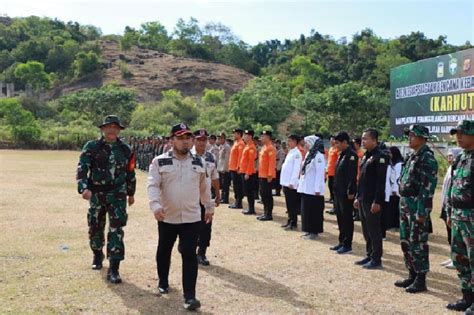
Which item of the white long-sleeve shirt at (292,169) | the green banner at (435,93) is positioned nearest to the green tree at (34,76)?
the green banner at (435,93)

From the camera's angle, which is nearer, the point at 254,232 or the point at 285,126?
the point at 254,232

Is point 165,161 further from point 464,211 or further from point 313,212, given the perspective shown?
point 313,212

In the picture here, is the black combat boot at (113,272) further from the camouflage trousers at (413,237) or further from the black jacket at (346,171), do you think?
the black jacket at (346,171)

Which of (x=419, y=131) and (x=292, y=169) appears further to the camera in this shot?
(x=292, y=169)

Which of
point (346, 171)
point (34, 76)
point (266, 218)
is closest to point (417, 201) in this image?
point (346, 171)

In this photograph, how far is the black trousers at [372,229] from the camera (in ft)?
23.2

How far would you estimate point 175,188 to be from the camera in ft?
17.7

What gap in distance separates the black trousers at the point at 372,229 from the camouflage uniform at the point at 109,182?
→ 308 centimetres

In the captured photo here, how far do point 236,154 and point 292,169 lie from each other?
10.1ft

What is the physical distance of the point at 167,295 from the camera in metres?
5.79

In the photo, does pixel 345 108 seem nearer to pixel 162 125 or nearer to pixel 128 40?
pixel 162 125

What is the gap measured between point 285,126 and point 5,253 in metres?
45.1

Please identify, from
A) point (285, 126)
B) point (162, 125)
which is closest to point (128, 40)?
point (162, 125)

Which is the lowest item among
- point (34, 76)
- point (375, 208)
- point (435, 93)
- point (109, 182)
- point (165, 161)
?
point (375, 208)
